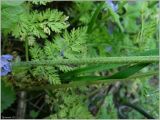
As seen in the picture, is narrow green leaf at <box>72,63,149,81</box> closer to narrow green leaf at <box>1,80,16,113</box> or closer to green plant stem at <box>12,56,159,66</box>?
green plant stem at <box>12,56,159,66</box>

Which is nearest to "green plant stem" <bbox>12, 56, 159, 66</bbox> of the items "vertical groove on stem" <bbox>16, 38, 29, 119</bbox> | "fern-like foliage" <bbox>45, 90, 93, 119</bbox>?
"fern-like foliage" <bbox>45, 90, 93, 119</bbox>

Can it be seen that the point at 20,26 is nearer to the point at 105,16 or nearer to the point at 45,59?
the point at 45,59

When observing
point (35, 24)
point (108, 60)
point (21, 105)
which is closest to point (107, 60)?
point (108, 60)

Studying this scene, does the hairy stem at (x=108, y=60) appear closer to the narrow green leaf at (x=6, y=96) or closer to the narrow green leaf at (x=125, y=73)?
the narrow green leaf at (x=125, y=73)

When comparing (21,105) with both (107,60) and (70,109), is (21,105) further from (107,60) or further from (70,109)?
(107,60)

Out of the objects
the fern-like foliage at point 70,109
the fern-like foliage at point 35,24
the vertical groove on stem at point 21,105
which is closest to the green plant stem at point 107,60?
the fern-like foliage at point 35,24

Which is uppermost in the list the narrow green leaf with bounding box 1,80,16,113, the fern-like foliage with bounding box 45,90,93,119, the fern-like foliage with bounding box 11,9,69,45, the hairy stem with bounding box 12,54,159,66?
the fern-like foliage with bounding box 11,9,69,45

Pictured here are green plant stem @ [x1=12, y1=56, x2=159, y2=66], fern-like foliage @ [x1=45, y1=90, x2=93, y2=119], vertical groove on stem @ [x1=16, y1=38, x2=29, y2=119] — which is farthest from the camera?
vertical groove on stem @ [x1=16, y1=38, x2=29, y2=119]

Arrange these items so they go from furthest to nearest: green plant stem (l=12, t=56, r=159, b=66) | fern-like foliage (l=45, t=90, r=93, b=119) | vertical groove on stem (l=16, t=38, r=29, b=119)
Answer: vertical groove on stem (l=16, t=38, r=29, b=119) < fern-like foliage (l=45, t=90, r=93, b=119) < green plant stem (l=12, t=56, r=159, b=66)

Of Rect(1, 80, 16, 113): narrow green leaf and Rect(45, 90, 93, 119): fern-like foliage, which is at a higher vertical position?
Rect(1, 80, 16, 113): narrow green leaf
